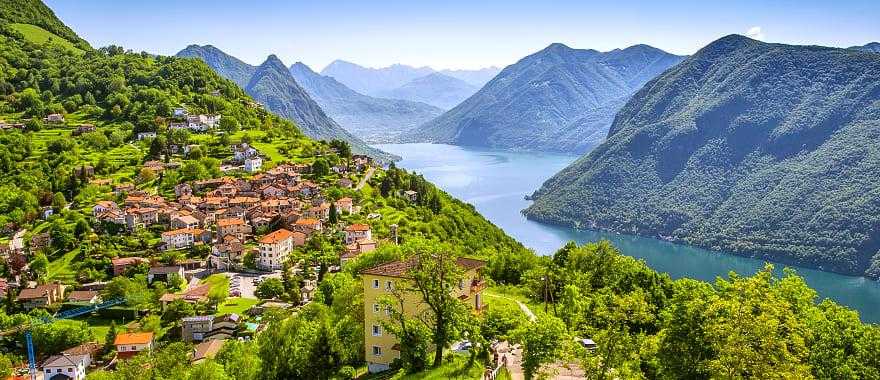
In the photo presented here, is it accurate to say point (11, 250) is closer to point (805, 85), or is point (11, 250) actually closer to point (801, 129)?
point (801, 129)

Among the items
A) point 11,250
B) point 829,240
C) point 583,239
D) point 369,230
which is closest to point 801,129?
point 829,240

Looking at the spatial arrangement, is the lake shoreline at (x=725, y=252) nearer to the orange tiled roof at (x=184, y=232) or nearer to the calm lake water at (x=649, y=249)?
the calm lake water at (x=649, y=249)

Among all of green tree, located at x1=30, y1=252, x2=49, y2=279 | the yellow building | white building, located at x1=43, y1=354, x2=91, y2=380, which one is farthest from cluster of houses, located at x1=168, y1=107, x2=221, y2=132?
the yellow building

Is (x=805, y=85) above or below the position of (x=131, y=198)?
above

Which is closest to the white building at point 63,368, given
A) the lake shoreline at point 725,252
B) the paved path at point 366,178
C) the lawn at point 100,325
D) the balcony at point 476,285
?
the lawn at point 100,325

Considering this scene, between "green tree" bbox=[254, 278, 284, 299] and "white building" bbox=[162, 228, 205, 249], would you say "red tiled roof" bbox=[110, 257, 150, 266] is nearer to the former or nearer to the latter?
"white building" bbox=[162, 228, 205, 249]

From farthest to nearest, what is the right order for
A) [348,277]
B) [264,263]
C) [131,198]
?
[131,198] < [264,263] < [348,277]
